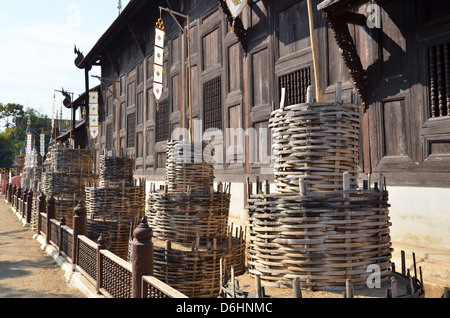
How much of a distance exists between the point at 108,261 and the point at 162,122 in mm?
9648

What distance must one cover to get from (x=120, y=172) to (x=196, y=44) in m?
5.14

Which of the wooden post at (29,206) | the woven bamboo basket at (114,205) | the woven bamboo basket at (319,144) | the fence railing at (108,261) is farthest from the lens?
the wooden post at (29,206)

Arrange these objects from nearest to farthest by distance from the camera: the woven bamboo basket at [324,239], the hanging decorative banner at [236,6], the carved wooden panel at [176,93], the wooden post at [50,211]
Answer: the woven bamboo basket at [324,239] → the hanging decorative banner at [236,6] → the wooden post at [50,211] → the carved wooden panel at [176,93]

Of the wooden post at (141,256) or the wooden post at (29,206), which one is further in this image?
the wooden post at (29,206)

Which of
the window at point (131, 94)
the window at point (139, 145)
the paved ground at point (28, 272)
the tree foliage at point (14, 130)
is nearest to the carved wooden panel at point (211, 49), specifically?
the window at point (139, 145)

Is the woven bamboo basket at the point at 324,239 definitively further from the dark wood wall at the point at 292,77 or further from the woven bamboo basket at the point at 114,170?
the woven bamboo basket at the point at 114,170

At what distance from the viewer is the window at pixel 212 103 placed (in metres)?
10.7

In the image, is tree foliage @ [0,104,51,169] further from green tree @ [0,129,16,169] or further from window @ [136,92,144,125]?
window @ [136,92,144,125]

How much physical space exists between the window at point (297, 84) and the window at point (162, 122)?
681 centimetres

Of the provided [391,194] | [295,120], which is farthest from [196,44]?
[295,120]

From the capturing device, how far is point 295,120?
2.78 meters

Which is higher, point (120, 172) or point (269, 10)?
point (269, 10)

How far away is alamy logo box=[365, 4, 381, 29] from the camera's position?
623 cm
